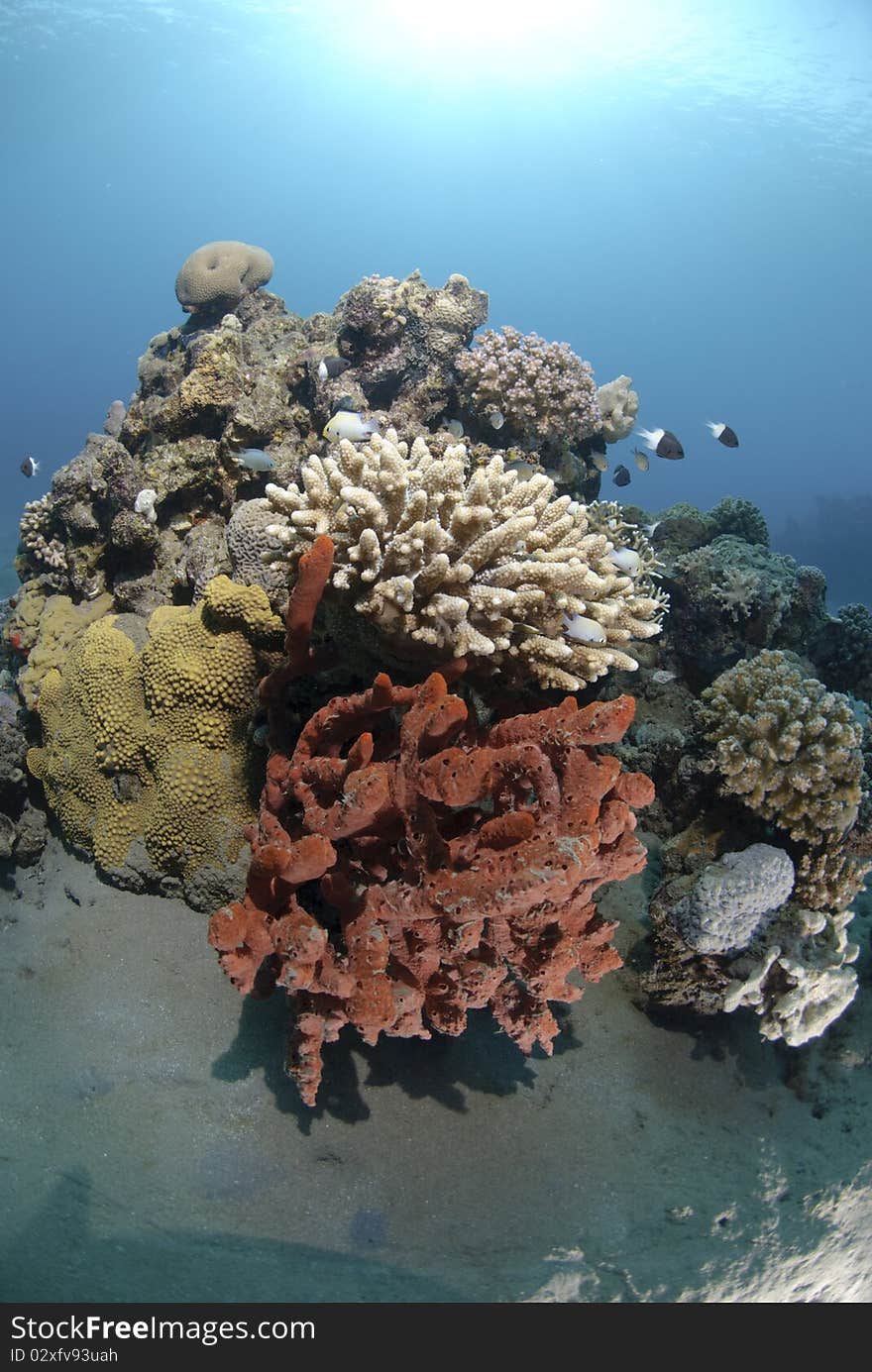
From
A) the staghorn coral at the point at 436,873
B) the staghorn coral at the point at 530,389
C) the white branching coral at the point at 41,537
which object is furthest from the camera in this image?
the staghorn coral at the point at 530,389

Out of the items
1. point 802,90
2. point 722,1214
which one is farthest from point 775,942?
point 802,90

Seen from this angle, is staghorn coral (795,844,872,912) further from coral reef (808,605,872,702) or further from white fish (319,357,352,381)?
white fish (319,357,352,381)

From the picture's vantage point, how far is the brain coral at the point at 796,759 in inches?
158

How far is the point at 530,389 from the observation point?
574cm

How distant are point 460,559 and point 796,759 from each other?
8.14 feet

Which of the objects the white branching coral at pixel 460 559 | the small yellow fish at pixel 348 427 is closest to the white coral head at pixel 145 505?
the small yellow fish at pixel 348 427

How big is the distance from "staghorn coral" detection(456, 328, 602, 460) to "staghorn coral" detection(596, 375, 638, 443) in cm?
65

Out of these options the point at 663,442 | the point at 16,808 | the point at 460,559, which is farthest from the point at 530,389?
the point at 16,808

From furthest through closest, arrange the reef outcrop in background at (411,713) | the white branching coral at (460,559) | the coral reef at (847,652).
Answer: the coral reef at (847,652) → the white branching coral at (460,559) → the reef outcrop in background at (411,713)

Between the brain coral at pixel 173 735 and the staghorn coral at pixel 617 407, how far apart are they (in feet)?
14.4

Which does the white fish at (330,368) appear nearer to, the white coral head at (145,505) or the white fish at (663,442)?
the white coral head at (145,505)

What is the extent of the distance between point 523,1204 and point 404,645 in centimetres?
279

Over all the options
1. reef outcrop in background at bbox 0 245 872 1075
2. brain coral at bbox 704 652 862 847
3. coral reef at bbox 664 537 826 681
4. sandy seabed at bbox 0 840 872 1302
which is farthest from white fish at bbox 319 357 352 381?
sandy seabed at bbox 0 840 872 1302

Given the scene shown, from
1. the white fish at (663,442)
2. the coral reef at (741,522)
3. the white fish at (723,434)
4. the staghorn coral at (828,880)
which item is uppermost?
the white fish at (723,434)
